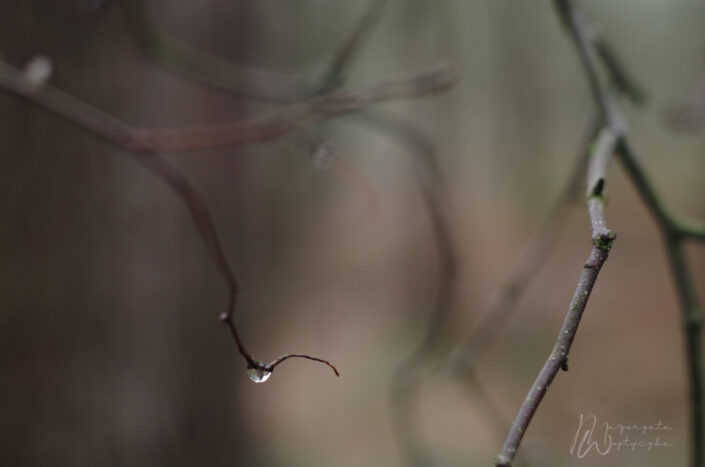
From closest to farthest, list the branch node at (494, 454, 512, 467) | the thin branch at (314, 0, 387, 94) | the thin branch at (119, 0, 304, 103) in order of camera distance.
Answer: the branch node at (494, 454, 512, 467)
the thin branch at (314, 0, 387, 94)
the thin branch at (119, 0, 304, 103)

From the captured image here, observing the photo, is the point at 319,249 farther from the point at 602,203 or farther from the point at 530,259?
the point at 602,203

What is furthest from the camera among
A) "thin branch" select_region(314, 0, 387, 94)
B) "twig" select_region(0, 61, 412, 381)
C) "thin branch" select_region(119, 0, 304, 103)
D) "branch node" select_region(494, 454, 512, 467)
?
"thin branch" select_region(119, 0, 304, 103)

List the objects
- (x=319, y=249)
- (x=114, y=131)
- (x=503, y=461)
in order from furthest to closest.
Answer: (x=319, y=249), (x=114, y=131), (x=503, y=461)

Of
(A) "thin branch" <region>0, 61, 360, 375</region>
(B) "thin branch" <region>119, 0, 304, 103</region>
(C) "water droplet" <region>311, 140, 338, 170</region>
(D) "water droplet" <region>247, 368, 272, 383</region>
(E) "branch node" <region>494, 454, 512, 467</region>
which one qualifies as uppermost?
(B) "thin branch" <region>119, 0, 304, 103</region>

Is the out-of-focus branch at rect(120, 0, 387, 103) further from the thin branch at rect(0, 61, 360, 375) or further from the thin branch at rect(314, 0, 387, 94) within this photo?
the thin branch at rect(0, 61, 360, 375)

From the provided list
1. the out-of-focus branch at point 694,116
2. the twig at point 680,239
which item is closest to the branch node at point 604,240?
the twig at point 680,239

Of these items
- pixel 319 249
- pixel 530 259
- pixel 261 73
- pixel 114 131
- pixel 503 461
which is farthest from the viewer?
pixel 319 249

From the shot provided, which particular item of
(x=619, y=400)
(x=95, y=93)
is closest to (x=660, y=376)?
(x=619, y=400)

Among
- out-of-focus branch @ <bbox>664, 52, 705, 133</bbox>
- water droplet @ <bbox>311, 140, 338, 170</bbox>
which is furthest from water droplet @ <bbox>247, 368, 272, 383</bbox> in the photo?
out-of-focus branch @ <bbox>664, 52, 705, 133</bbox>

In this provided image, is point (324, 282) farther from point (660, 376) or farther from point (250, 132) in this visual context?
point (250, 132)

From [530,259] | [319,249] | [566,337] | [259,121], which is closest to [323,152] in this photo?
[259,121]
